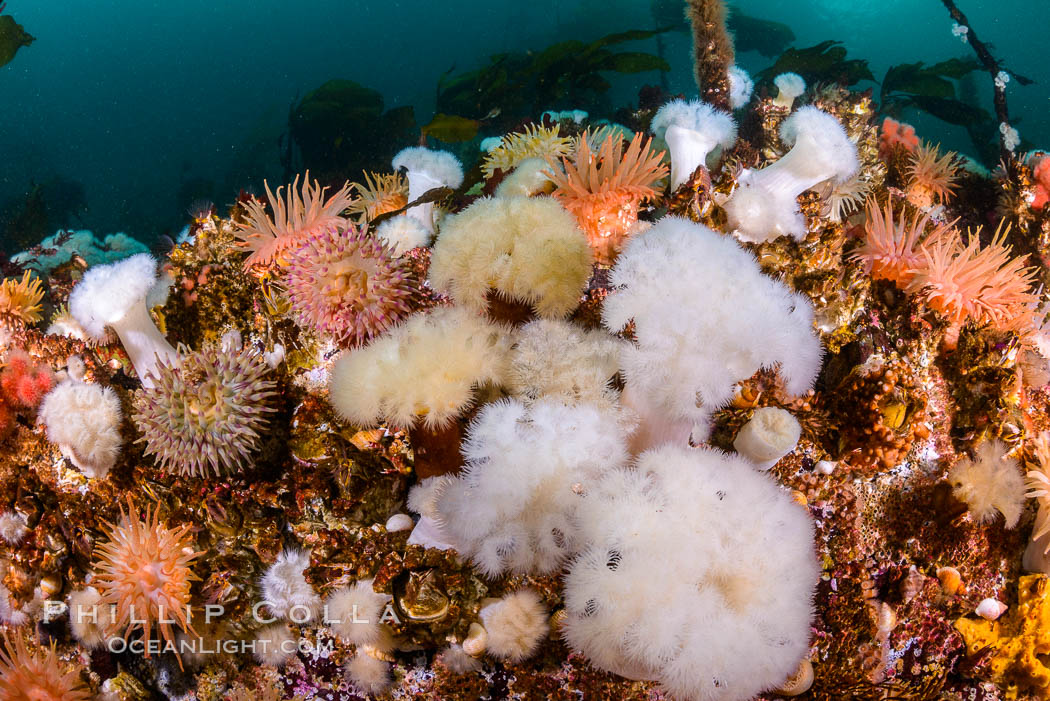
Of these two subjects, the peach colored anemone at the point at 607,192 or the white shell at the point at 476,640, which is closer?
the white shell at the point at 476,640

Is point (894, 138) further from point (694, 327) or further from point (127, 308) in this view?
point (127, 308)

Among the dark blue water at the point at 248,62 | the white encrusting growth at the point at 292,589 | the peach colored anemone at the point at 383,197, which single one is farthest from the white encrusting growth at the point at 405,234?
the dark blue water at the point at 248,62

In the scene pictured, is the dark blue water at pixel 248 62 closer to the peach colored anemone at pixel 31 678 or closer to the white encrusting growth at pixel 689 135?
the white encrusting growth at pixel 689 135

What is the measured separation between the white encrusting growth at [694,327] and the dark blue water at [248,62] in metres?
18.0

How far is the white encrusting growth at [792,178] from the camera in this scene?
2963 mm

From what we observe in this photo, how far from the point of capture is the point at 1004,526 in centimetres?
266

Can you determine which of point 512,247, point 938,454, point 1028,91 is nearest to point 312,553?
point 512,247

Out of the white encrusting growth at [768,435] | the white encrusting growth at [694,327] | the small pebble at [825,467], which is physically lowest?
the small pebble at [825,467]

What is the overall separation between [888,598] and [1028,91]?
59.4m

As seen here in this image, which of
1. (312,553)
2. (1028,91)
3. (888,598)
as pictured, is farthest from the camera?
(1028,91)

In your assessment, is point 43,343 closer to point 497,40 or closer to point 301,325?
point 301,325

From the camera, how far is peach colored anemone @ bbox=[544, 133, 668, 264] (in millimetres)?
2957

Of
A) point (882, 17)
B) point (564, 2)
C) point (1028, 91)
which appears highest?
point (564, 2)

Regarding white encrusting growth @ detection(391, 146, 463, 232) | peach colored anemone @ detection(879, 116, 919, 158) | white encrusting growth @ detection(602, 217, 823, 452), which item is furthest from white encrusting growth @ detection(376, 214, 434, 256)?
peach colored anemone @ detection(879, 116, 919, 158)
